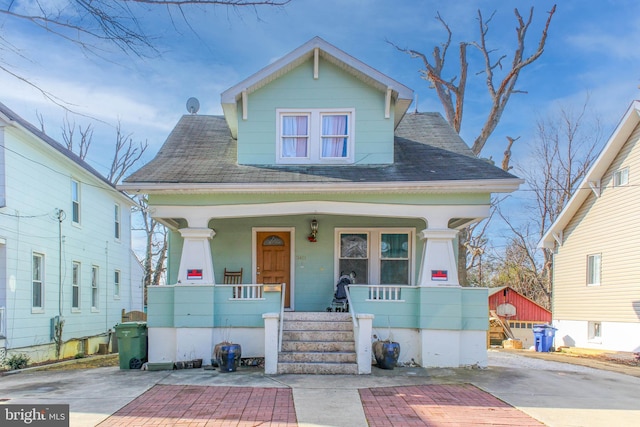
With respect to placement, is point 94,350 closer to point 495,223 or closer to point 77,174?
point 77,174

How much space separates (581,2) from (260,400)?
52.7 ft

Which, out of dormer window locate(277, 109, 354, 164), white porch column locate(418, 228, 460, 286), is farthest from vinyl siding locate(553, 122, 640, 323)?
dormer window locate(277, 109, 354, 164)

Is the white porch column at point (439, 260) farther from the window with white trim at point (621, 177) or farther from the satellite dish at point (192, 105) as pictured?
the satellite dish at point (192, 105)

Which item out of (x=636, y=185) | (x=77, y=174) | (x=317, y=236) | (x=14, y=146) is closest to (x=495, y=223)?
(x=636, y=185)

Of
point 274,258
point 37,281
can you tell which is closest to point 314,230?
point 274,258

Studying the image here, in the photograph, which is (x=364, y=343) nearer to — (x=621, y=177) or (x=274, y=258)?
(x=274, y=258)

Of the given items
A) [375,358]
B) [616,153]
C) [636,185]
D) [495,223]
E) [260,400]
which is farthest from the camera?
[495,223]

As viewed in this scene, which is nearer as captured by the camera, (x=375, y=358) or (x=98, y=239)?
(x=375, y=358)

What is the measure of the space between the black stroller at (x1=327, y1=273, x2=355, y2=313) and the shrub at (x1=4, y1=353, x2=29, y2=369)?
6.92 m

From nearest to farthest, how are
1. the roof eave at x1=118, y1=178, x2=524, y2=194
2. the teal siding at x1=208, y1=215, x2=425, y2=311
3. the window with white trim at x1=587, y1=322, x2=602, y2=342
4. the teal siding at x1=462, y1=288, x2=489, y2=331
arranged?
the roof eave at x1=118, y1=178, x2=524, y2=194, the teal siding at x1=462, y1=288, x2=489, y2=331, the teal siding at x1=208, y1=215, x2=425, y2=311, the window with white trim at x1=587, y1=322, x2=602, y2=342

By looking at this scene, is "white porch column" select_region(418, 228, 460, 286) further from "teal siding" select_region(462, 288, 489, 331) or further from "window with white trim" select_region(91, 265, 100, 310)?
"window with white trim" select_region(91, 265, 100, 310)

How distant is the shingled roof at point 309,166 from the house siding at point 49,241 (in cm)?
349

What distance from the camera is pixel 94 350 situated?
16.3 meters

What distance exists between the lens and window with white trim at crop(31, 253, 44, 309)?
41.5ft
